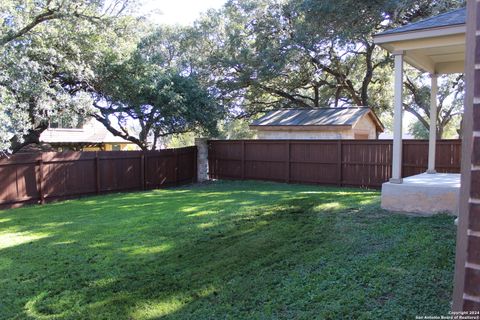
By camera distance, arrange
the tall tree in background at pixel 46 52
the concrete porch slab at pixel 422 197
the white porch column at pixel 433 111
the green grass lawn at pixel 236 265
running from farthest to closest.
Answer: the tall tree in background at pixel 46 52
the white porch column at pixel 433 111
the concrete porch slab at pixel 422 197
the green grass lawn at pixel 236 265

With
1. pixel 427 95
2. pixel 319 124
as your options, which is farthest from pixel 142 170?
pixel 427 95

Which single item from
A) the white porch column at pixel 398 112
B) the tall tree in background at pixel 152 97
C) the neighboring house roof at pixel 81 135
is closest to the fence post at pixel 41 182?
the tall tree in background at pixel 152 97

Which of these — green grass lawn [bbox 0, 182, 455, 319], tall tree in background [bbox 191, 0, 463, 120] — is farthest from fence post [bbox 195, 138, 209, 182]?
green grass lawn [bbox 0, 182, 455, 319]

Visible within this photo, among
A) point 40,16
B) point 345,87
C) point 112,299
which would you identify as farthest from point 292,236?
point 345,87

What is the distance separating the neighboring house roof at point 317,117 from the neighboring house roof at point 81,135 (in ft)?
43.7

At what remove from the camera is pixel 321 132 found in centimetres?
1647

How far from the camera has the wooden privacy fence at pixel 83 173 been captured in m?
10.9

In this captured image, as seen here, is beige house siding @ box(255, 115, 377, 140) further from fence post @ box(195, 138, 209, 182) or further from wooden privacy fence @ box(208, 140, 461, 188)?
fence post @ box(195, 138, 209, 182)

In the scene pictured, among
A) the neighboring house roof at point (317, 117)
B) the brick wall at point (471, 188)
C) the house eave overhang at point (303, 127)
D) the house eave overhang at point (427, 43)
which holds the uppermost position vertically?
the house eave overhang at point (427, 43)

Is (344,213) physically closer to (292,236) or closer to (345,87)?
(292,236)

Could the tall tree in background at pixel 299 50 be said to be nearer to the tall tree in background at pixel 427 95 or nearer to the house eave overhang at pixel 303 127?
the tall tree in background at pixel 427 95

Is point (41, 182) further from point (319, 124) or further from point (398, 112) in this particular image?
point (319, 124)

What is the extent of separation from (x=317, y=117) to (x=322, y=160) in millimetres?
3501

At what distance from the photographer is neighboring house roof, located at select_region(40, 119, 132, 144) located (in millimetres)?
26188
